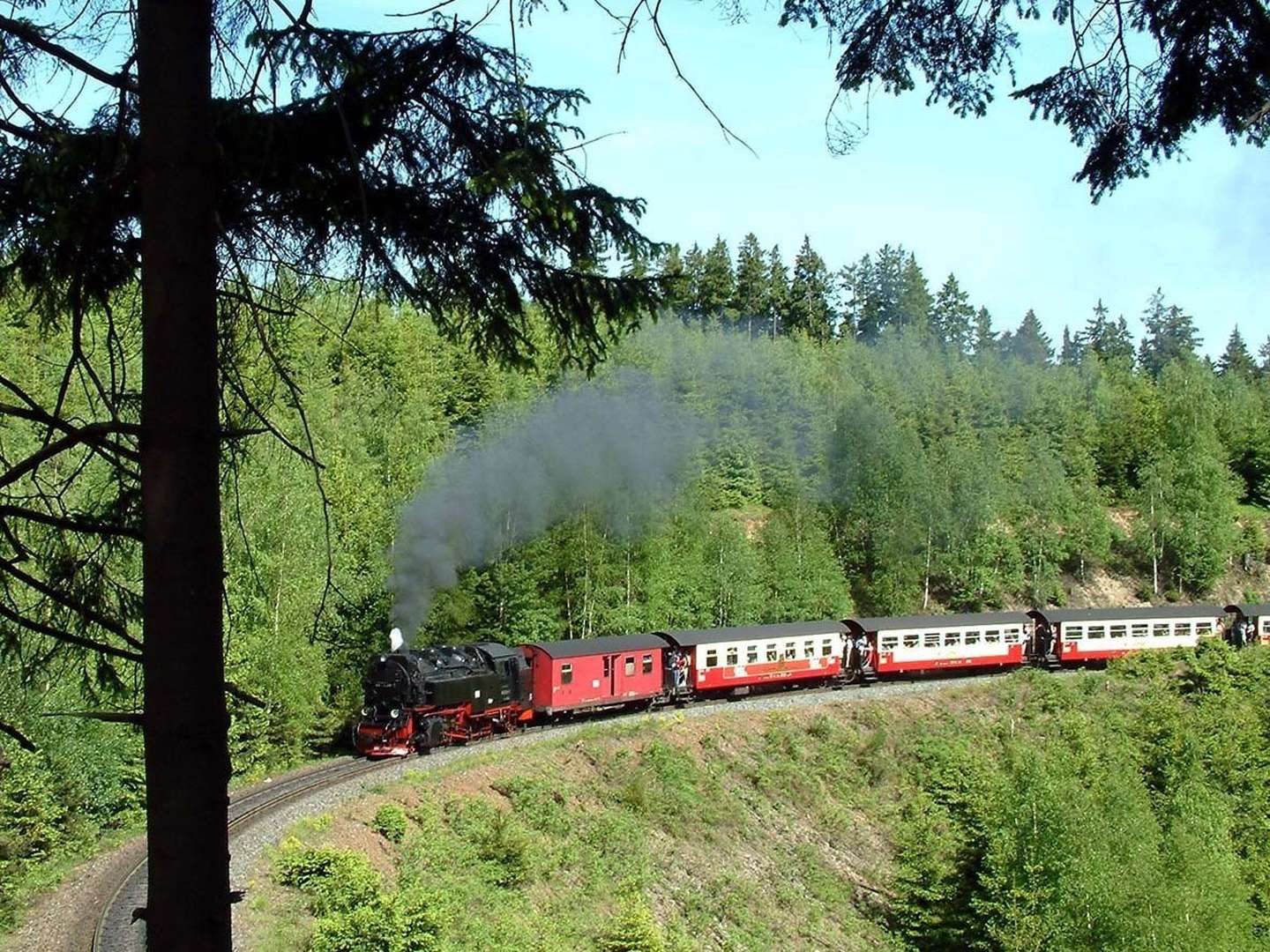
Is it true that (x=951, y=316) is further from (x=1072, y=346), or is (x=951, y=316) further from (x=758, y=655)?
(x=758, y=655)

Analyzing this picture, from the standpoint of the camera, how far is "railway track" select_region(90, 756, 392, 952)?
11961mm

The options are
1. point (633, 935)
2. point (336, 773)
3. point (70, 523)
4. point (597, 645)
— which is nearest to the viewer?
point (70, 523)

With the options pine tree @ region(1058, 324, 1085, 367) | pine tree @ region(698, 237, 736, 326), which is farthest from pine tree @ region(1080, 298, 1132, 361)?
pine tree @ region(698, 237, 736, 326)

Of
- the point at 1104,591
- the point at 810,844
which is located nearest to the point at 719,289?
the point at 1104,591

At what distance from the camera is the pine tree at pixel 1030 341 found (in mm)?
91938

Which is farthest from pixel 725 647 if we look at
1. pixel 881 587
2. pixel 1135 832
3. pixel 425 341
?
pixel 881 587

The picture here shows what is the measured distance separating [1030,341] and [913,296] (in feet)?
55.6

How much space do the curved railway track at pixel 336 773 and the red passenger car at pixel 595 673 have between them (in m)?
0.50

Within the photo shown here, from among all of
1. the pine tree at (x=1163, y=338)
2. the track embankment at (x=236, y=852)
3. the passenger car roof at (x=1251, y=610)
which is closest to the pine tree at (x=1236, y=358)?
the pine tree at (x=1163, y=338)

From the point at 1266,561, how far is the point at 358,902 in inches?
2246

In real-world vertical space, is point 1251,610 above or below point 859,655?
above

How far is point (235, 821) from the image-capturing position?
1608 cm

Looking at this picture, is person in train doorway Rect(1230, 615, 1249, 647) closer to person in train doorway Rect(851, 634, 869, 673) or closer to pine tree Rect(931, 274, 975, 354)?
person in train doorway Rect(851, 634, 869, 673)

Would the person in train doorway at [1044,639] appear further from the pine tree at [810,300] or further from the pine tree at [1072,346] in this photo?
the pine tree at [1072,346]
